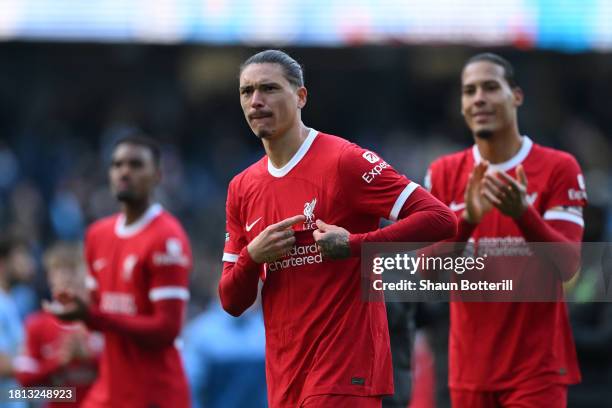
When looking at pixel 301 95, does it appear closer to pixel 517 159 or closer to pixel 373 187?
pixel 373 187

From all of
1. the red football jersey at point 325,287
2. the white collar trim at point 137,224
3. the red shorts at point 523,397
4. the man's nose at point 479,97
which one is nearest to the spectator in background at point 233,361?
the white collar trim at point 137,224

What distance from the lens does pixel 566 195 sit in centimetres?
661

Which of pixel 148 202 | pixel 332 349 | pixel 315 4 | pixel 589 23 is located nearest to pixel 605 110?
pixel 589 23

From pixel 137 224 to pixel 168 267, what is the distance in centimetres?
60

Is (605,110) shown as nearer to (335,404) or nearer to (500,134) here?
(500,134)

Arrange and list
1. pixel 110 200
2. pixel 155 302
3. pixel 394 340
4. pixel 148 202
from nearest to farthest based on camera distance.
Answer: pixel 394 340 < pixel 155 302 < pixel 148 202 < pixel 110 200

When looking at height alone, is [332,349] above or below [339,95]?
below

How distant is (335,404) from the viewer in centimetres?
538

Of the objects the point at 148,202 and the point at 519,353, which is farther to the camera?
the point at 148,202

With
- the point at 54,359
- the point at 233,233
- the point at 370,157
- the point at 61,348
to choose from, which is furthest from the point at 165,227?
the point at 370,157

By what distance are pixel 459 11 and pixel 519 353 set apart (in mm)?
13615

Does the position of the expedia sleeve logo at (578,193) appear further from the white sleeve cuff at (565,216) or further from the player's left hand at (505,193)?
the player's left hand at (505,193)

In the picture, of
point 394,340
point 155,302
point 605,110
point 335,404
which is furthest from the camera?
point 605,110

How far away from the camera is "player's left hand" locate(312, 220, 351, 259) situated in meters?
5.36
